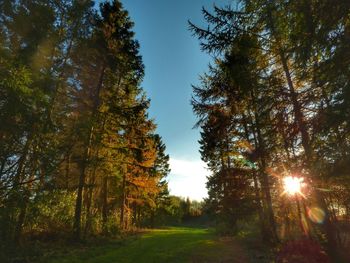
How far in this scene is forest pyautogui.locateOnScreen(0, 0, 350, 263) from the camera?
23.4ft

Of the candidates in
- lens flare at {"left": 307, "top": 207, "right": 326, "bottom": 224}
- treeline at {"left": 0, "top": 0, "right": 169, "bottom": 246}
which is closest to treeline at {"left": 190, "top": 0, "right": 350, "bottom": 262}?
lens flare at {"left": 307, "top": 207, "right": 326, "bottom": 224}

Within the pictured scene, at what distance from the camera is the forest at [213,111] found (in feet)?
23.4

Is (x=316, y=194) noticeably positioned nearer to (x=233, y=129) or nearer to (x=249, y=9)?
(x=249, y=9)

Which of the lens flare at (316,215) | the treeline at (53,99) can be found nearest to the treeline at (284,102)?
the lens flare at (316,215)

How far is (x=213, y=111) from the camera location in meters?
17.0

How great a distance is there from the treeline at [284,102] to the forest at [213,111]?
50 mm

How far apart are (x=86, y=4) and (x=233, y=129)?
10.5 meters

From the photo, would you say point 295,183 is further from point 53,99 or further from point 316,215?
point 53,99

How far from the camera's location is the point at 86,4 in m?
11.1

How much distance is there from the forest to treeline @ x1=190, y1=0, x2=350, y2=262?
5 centimetres

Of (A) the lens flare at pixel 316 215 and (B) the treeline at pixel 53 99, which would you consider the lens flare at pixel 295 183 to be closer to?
(A) the lens flare at pixel 316 215

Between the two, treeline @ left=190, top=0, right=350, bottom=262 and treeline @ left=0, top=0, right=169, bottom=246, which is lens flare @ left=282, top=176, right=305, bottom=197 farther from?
treeline @ left=0, top=0, right=169, bottom=246

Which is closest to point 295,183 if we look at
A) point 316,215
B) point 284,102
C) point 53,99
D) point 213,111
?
point 316,215

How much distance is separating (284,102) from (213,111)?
7300 mm
